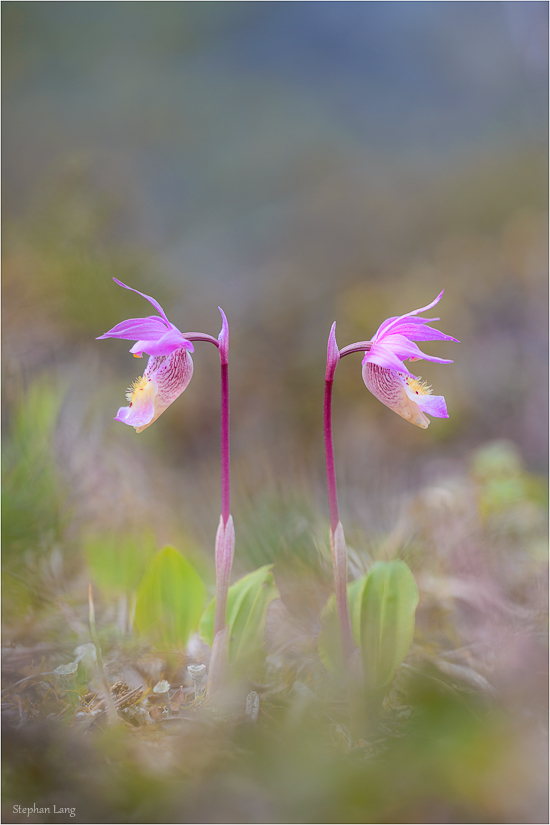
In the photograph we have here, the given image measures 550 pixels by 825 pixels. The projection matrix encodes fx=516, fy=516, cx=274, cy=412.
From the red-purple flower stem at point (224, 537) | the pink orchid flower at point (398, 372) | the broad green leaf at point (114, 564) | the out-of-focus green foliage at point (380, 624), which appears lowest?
the broad green leaf at point (114, 564)

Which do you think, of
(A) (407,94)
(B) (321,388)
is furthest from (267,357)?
(A) (407,94)

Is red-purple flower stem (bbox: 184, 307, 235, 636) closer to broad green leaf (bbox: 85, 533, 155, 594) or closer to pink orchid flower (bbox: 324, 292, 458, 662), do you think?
pink orchid flower (bbox: 324, 292, 458, 662)

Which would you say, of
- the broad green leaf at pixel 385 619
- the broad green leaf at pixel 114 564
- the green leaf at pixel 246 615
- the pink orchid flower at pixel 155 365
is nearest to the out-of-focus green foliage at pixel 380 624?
the broad green leaf at pixel 385 619

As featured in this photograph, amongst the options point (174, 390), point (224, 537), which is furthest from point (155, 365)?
point (224, 537)

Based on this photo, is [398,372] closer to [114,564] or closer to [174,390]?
[174,390]

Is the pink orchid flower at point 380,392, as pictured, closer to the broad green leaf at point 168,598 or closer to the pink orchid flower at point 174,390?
the pink orchid flower at point 174,390

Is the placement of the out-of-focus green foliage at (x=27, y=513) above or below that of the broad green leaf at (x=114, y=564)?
above

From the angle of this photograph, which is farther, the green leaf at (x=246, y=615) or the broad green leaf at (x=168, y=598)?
the broad green leaf at (x=168, y=598)

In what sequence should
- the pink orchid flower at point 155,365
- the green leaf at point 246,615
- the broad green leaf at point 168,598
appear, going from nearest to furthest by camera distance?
1. the pink orchid flower at point 155,365
2. the green leaf at point 246,615
3. the broad green leaf at point 168,598

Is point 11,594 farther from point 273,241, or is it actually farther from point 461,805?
point 273,241
